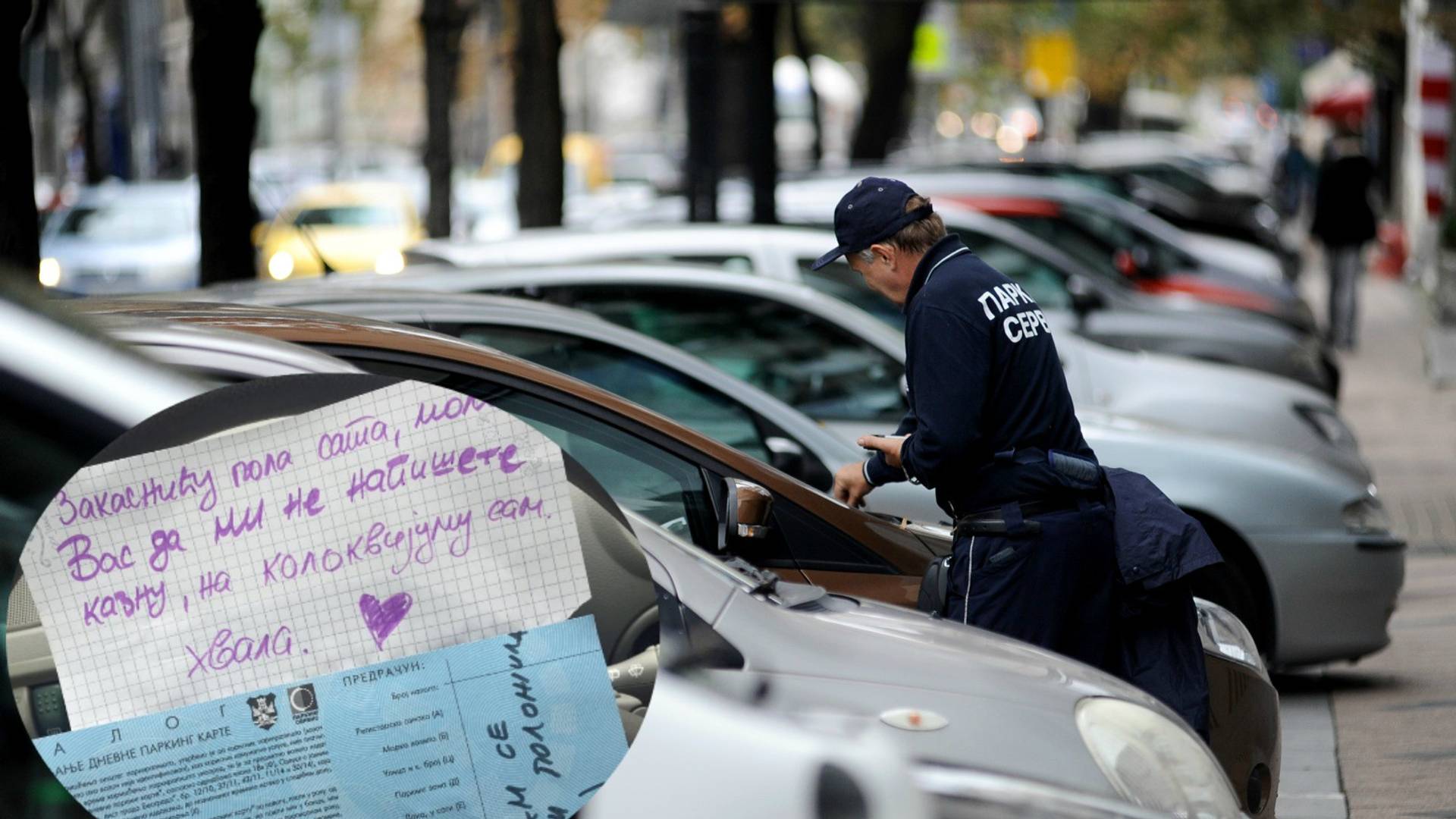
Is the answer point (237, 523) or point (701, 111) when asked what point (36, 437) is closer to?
point (237, 523)

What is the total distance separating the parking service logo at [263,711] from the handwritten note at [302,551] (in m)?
0.02

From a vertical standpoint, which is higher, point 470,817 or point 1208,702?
point 470,817

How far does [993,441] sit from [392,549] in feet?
5.78

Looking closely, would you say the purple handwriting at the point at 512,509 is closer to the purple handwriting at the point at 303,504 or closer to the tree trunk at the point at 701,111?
the purple handwriting at the point at 303,504

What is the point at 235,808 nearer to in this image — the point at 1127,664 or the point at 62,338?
the point at 62,338

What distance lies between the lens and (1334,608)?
6469 mm

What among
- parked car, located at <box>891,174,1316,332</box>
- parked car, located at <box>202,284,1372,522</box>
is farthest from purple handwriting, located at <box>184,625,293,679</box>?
parked car, located at <box>891,174,1316,332</box>

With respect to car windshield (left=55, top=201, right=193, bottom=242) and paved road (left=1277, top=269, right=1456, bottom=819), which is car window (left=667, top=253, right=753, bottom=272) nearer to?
paved road (left=1277, top=269, right=1456, bottom=819)

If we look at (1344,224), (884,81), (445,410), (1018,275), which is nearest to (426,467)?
(445,410)

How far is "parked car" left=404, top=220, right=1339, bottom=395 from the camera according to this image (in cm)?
869

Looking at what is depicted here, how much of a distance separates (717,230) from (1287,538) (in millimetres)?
3396

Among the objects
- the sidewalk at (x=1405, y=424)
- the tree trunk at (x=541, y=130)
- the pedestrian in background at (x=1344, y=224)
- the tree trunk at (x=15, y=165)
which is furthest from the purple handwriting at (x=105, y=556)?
the pedestrian in background at (x=1344, y=224)

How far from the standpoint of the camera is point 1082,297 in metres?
10.4

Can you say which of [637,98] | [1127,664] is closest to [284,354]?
[1127,664]
